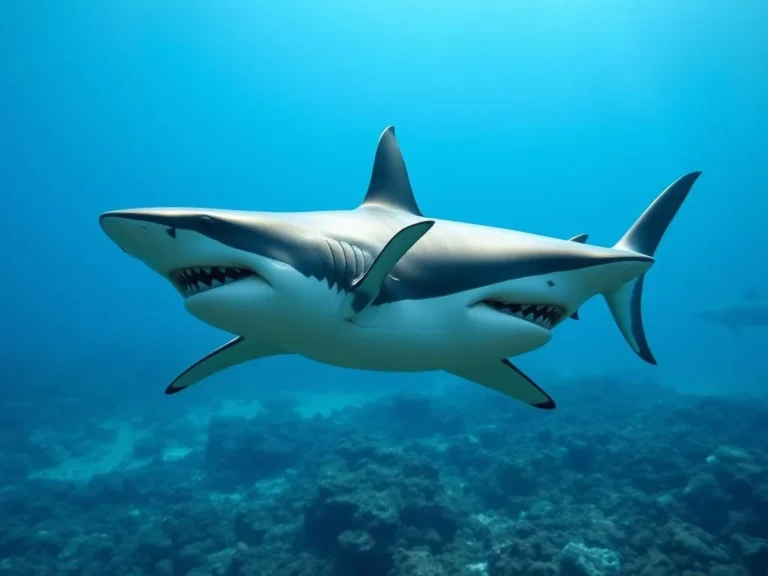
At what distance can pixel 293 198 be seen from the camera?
13600cm

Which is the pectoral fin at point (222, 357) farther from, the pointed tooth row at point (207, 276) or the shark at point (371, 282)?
the pointed tooth row at point (207, 276)

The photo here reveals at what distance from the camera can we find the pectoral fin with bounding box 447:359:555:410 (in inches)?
155

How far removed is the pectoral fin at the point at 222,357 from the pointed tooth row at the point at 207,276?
3.58 feet

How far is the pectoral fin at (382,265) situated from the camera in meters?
2.34

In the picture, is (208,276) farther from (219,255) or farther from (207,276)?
(219,255)

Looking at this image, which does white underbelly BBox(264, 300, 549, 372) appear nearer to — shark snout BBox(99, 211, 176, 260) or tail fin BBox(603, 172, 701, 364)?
shark snout BBox(99, 211, 176, 260)

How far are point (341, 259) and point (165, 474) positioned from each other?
56.6 ft

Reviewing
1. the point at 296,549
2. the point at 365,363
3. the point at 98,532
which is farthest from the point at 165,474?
the point at 365,363

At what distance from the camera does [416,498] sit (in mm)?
9367

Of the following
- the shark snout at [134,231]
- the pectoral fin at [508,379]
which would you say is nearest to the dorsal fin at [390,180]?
the pectoral fin at [508,379]

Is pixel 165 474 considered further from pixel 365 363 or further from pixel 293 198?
pixel 293 198

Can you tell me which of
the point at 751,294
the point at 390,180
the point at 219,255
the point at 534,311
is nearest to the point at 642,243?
the point at 534,311

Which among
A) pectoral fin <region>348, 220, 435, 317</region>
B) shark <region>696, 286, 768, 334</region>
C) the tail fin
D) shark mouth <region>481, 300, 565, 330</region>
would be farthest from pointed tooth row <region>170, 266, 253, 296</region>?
shark <region>696, 286, 768, 334</region>

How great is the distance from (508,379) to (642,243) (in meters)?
1.92
